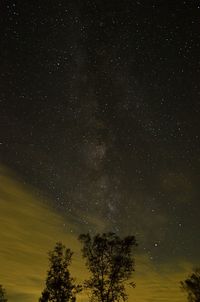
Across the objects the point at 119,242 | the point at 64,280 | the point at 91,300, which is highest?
the point at 119,242

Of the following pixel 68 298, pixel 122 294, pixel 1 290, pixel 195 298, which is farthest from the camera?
pixel 1 290

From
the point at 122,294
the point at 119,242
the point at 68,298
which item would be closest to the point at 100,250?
the point at 119,242

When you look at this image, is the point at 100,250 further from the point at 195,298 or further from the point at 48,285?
the point at 195,298

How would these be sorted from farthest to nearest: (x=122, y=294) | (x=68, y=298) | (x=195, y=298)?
(x=195, y=298)
(x=68, y=298)
(x=122, y=294)

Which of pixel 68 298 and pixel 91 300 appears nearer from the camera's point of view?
pixel 91 300

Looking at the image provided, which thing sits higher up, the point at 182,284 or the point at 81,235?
the point at 81,235

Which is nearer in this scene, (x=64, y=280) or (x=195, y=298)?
(x=64, y=280)

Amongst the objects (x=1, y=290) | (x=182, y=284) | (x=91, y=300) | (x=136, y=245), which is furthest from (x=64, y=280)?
(x=1, y=290)

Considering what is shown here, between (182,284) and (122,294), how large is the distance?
11.8m

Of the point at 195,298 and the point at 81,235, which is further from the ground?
the point at 81,235

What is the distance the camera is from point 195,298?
41.6 metres

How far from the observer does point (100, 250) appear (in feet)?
117

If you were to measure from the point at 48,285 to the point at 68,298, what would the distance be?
241cm

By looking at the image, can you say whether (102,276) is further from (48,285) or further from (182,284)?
(182,284)
